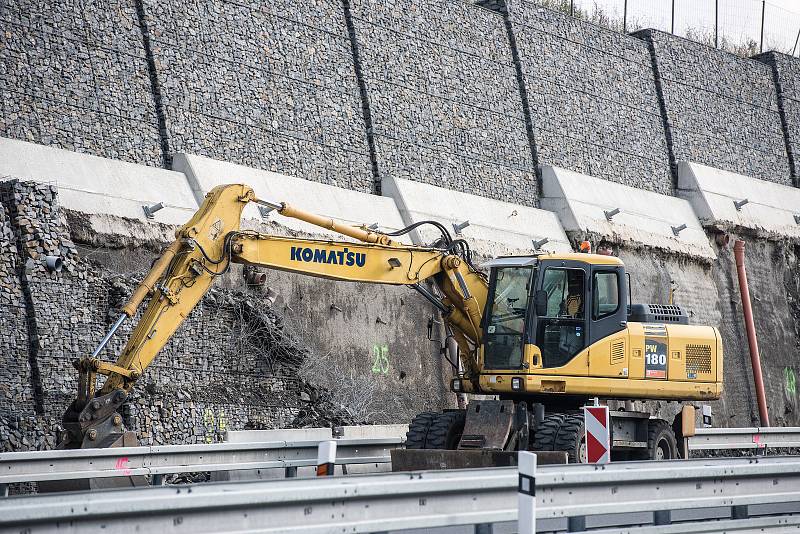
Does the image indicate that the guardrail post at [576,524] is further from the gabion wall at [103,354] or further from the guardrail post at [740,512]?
the gabion wall at [103,354]

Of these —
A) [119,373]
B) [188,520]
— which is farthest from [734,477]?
[119,373]

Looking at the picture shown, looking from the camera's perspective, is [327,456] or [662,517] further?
[327,456]

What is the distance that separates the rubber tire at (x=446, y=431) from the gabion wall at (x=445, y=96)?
12250mm

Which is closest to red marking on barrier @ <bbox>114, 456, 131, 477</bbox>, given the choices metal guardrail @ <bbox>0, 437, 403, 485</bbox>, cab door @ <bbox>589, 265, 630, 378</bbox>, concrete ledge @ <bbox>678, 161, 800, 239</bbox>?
metal guardrail @ <bbox>0, 437, 403, 485</bbox>

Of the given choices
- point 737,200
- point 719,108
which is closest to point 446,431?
point 737,200

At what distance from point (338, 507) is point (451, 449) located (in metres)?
8.16

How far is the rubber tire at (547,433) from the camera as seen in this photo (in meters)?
14.8

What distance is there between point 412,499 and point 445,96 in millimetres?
22328

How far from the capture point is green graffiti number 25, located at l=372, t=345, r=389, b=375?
24.2 meters

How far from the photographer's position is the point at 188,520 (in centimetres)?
707

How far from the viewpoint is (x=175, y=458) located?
14.7 meters

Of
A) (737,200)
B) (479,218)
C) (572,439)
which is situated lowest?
(572,439)

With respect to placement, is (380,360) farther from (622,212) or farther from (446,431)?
(622,212)

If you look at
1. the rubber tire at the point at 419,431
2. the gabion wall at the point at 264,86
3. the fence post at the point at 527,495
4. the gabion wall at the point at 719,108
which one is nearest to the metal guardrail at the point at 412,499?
the fence post at the point at 527,495
